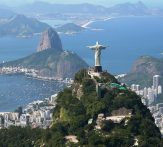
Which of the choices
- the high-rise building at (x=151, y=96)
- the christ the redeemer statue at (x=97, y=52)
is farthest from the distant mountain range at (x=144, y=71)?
the christ the redeemer statue at (x=97, y=52)

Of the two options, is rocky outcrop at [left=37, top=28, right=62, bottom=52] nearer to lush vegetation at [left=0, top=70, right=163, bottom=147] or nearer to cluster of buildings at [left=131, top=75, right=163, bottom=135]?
cluster of buildings at [left=131, top=75, right=163, bottom=135]

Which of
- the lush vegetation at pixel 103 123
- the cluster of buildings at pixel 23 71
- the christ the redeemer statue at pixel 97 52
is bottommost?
the lush vegetation at pixel 103 123

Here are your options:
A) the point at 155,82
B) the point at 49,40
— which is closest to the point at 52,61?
the point at 49,40

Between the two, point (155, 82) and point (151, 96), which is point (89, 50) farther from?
point (151, 96)

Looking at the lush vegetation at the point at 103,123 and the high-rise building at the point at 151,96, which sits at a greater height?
the lush vegetation at the point at 103,123

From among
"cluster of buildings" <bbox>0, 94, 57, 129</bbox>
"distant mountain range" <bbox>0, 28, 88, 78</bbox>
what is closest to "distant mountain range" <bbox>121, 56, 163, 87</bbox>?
"distant mountain range" <bbox>0, 28, 88, 78</bbox>

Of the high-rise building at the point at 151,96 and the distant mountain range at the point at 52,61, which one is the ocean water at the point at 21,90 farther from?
the high-rise building at the point at 151,96

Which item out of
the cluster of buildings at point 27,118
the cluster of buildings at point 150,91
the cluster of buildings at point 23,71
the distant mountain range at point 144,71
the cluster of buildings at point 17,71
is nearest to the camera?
the cluster of buildings at point 27,118
